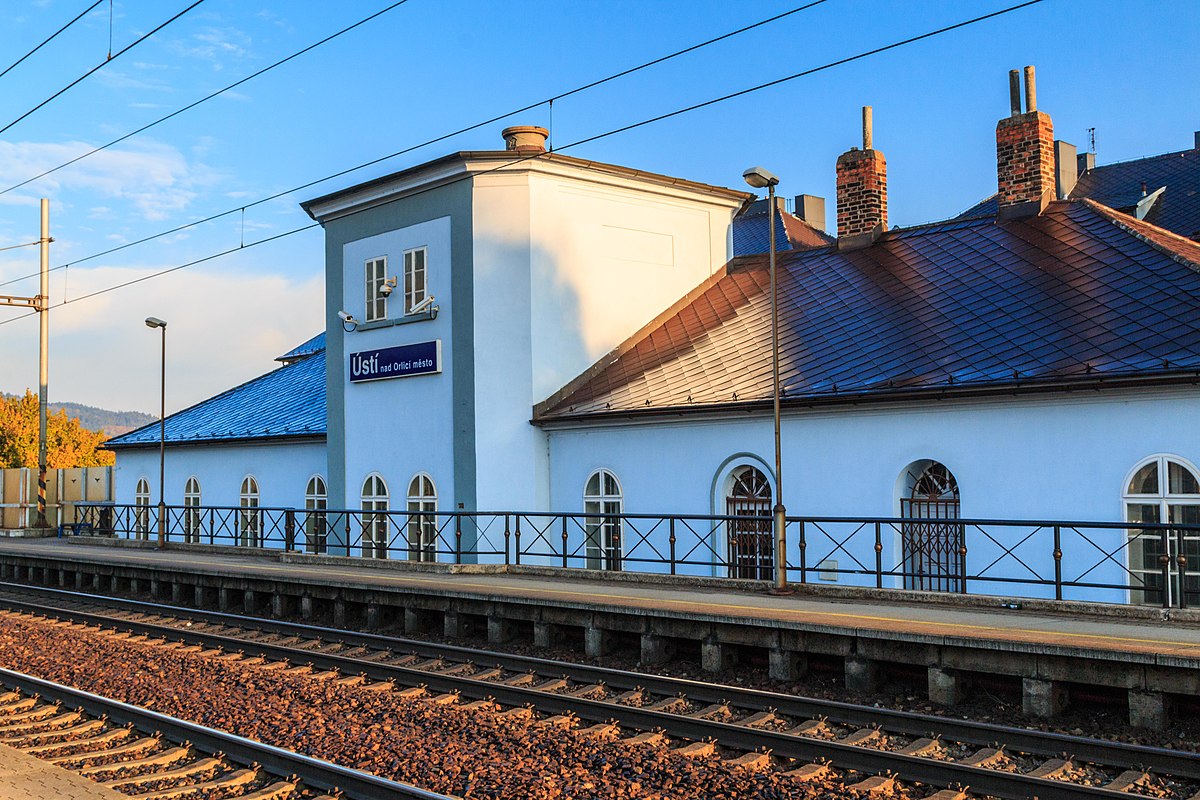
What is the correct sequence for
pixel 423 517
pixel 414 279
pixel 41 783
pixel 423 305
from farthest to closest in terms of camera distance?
pixel 414 279 → pixel 423 305 → pixel 423 517 → pixel 41 783

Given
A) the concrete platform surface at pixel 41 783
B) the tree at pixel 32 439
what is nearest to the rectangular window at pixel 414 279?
the concrete platform surface at pixel 41 783

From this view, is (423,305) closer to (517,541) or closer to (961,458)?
(517,541)

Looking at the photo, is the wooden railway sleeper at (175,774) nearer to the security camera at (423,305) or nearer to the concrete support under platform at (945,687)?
the concrete support under platform at (945,687)

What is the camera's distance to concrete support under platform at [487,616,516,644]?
636 inches

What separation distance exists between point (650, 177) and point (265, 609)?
11947 millimetres

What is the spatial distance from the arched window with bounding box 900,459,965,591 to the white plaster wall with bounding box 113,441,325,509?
52.5ft

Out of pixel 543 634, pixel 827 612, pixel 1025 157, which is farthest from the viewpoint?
pixel 1025 157

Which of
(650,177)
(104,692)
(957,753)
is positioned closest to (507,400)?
(650,177)

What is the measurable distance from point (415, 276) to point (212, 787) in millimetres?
16677

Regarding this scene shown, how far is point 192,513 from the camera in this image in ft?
109

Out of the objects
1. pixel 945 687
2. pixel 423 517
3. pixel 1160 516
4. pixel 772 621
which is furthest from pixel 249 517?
pixel 945 687

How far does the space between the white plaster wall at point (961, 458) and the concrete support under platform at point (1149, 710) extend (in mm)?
5625

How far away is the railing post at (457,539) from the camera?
21.9 meters

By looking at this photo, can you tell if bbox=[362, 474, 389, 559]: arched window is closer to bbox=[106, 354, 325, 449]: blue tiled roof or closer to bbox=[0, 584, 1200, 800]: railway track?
bbox=[106, 354, 325, 449]: blue tiled roof
